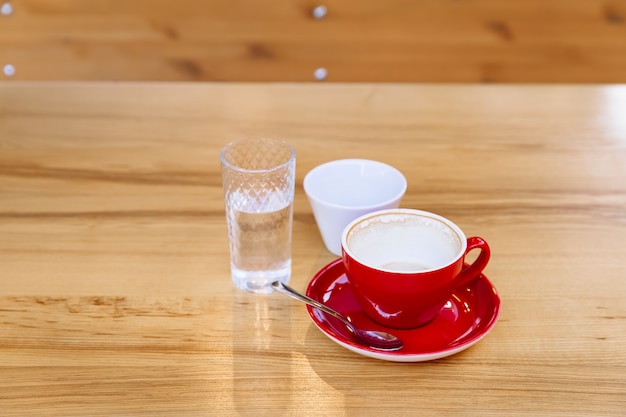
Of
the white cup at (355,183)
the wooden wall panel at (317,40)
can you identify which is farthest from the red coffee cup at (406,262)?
the wooden wall panel at (317,40)

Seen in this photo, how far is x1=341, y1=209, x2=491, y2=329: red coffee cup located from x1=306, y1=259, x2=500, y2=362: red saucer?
0.01 m

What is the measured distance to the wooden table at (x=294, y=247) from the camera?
24.5 inches

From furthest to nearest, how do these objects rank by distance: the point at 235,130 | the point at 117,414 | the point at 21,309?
the point at 235,130, the point at 21,309, the point at 117,414

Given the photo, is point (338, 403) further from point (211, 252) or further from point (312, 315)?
point (211, 252)

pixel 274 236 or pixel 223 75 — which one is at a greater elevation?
pixel 274 236

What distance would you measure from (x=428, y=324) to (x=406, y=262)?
0.07 meters

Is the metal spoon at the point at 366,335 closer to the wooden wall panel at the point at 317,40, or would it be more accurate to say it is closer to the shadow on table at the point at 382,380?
the shadow on table at the point at 382,380

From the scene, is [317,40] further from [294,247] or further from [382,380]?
[382,380]

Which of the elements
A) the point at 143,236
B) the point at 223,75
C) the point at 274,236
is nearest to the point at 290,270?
the point at 274,236

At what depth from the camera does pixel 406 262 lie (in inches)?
29.1

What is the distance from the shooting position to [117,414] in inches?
23.5

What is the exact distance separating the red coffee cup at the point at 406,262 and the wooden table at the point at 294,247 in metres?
0.05

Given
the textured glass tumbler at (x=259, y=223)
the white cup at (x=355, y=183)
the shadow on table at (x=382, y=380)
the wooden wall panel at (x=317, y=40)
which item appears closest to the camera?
the shadow on table at (x=382, y=380)

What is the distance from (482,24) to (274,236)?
143cm
